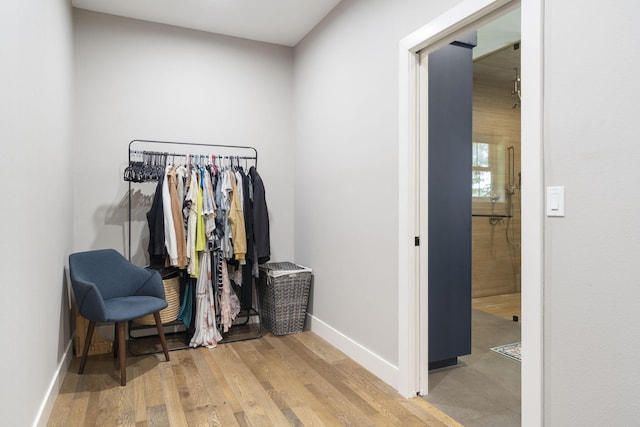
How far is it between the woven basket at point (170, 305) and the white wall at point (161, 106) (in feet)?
1.52

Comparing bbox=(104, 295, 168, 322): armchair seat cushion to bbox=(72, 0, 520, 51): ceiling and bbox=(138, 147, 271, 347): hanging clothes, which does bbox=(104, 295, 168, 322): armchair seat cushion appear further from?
bbox=(72, 0, 520, 51): ceiling

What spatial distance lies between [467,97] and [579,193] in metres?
1.66

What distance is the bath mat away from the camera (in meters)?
3.13

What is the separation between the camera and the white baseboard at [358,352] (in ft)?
8.63

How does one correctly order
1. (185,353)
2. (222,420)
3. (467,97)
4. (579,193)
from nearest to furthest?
(579,193) < (222,420) < (467,97) < (185,353)

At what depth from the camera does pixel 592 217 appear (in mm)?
1473

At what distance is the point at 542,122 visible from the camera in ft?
5.37

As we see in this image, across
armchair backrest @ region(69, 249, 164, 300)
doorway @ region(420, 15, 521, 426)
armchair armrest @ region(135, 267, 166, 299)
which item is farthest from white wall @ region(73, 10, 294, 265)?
doorway @ region(420, 15, 521, 426)

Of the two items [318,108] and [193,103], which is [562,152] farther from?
[193,103]

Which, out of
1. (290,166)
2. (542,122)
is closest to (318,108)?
(290,166)

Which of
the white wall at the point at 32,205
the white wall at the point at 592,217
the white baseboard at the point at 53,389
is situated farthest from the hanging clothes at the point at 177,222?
the white wall at the point at 592,217

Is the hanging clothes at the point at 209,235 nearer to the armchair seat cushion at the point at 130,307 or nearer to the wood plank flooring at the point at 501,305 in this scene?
the armchair seat cushion at the point at 130,307

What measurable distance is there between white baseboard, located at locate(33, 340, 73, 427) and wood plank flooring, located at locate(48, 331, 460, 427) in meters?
0.05

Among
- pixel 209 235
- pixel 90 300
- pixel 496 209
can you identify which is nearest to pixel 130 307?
pixel 90 300
